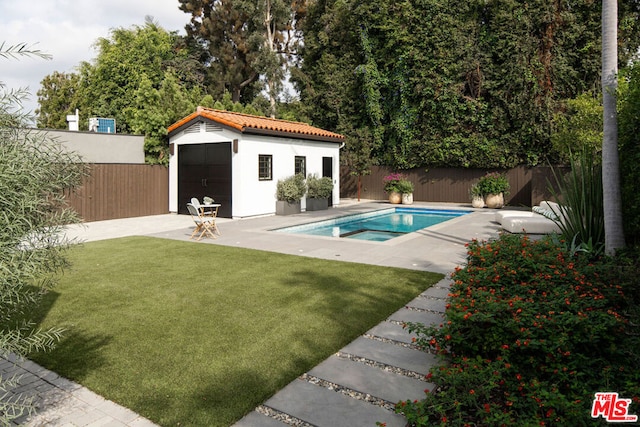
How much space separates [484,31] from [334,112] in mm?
9454

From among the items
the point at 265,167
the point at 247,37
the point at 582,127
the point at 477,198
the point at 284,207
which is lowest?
the point at 284,207

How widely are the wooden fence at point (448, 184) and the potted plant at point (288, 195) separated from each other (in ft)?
28.7

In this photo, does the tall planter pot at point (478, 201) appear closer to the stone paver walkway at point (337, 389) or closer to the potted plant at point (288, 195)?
the potted plant at point (288, 195)

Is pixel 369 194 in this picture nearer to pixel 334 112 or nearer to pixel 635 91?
pixel 334 112

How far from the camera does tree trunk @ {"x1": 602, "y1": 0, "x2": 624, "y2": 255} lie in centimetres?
599

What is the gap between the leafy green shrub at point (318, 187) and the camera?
1842 centimetres

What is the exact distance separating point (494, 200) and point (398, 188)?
4.83 meters

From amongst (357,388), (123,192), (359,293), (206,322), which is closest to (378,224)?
(123,192)

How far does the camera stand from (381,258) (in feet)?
28.1

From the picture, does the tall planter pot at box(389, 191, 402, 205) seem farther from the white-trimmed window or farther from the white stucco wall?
the white-trimmed window

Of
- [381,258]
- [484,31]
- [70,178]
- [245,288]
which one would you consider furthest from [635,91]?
[484,31]

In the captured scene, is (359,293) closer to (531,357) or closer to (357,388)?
(357,388)

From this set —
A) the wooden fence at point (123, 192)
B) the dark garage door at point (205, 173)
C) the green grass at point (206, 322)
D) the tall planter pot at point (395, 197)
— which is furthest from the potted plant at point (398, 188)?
the green grass at point (206, 322)

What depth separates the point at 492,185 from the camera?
20172 millimetres
